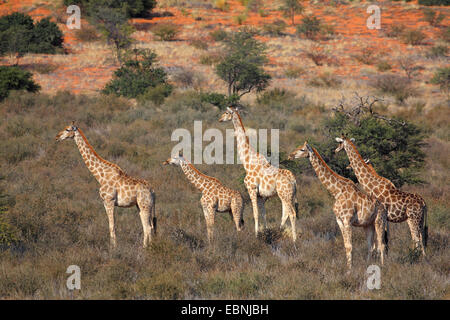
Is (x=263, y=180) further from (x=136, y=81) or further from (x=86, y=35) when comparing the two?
(x=86, y=35)

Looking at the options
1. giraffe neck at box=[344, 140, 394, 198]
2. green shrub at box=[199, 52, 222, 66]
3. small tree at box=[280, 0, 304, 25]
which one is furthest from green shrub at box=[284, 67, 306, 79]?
giraffe neck at box=[344, 140, 394, 198]

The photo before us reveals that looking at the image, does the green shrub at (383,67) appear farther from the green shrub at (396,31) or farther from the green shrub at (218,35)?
the green shrub at (218,35)

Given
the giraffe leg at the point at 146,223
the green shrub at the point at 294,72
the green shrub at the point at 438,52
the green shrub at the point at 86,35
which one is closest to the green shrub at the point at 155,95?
the green shrub at the point at 294,72

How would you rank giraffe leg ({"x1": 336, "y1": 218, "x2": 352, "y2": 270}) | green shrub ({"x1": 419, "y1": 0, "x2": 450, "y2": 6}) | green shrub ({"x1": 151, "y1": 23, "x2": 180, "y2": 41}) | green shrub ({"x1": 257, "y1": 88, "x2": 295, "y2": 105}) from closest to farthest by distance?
giraffe leg ({"x1": 336, "y1": 218, "x2": 352, "y2": 270}) → green shrub ({"x1": 257, "y1": 88, "x2": 295, "y2": 105}) → green shrub ({"x1": 151, "y1": 23, "x2": 180, "y2": 41}) → green shrub ({"x1": 419, "y1": 0, "x2": 450, "y2": 6})

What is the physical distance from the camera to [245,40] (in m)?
32.4

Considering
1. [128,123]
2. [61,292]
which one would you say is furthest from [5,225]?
[128,123]

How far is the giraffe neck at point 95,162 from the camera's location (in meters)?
9.39

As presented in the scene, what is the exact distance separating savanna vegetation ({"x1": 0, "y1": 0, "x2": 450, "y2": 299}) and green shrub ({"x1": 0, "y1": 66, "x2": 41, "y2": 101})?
9 cm

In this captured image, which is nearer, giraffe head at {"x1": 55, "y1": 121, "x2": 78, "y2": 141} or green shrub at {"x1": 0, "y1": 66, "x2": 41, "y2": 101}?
giraffe head at {"x1": 55, "y1": 121, "x2": 78, "y2": 141}

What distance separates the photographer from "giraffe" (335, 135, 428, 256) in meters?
8.67

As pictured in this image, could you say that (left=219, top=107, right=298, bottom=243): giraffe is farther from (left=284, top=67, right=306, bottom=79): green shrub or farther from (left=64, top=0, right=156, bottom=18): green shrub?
(left=64, top=0, right=156, bottom=18): green shrub

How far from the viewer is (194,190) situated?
1450cm

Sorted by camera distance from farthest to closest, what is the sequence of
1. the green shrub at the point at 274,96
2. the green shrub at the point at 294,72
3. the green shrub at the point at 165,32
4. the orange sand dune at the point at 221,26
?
the green shrub at the point at 165,32
the green shrub at the point at 294,72
the orange sand dune at the point at 221,26
the green shrub at the point at 274,96

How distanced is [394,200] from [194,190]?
6.83 metres
